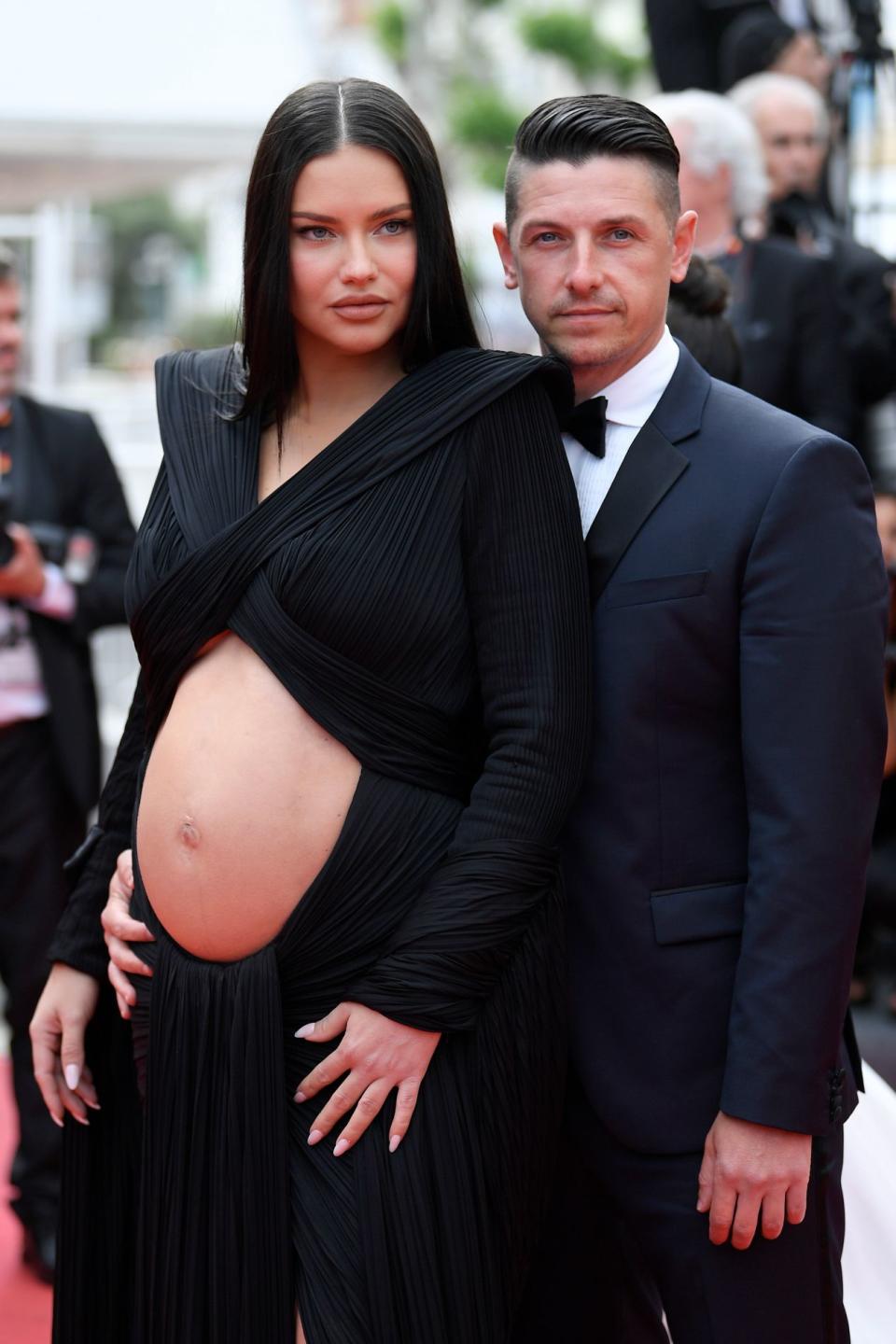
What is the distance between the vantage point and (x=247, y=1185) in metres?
1.99

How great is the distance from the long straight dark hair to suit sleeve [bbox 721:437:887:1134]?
475 mm

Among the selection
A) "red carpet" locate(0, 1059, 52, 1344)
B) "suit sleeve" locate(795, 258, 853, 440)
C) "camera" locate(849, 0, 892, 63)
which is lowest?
"red carpet" locate(0, 1059, 52, 1344)

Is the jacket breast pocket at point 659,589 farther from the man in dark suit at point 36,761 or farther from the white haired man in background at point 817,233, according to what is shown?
the white haired man in background at point 817,233

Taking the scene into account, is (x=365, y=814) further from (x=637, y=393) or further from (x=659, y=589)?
(x=637, y=393)

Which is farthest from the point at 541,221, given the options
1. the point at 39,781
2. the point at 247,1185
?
the point at 39,781

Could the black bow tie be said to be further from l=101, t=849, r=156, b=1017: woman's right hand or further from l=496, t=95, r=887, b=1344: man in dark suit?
l=101, t=849, r=156, b=1017: woman's right hand

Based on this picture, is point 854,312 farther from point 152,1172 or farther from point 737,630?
point 152,1172

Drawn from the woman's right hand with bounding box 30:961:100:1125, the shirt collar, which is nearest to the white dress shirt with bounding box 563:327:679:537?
the shirt collar

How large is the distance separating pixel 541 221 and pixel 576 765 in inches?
26.6

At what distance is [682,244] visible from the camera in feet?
7.27

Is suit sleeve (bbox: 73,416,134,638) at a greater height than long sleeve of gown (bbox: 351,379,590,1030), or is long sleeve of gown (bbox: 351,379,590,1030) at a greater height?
suit sleeve (bbox: 73,416,134,638)

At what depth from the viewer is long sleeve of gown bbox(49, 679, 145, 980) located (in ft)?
7.58

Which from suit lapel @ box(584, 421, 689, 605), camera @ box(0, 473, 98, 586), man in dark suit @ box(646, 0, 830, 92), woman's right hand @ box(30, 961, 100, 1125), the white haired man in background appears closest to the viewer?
suit lapel @ box(584, 421, 689, 605)

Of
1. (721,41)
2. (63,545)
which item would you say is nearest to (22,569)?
(63,545)
